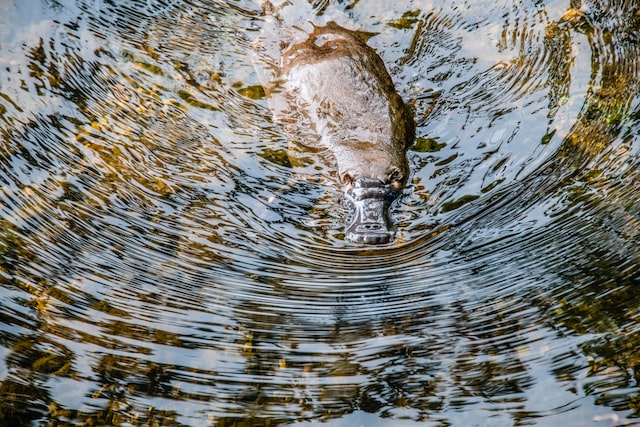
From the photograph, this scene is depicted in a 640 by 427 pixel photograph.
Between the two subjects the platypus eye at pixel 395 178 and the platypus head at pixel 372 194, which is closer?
the platypus head at pixel 372 194

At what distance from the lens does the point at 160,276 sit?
12.7ft

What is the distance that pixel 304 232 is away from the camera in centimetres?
422

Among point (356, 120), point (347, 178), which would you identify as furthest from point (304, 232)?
point (356, 120)

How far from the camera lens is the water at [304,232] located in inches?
131

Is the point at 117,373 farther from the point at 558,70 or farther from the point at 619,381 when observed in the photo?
the point at 558,70

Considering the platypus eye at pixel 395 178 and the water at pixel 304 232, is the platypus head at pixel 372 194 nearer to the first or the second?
the platypus eye at pixel 395 178

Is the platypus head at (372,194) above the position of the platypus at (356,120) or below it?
below

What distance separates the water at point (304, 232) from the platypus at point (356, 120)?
0.15 m

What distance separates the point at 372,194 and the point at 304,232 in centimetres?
56

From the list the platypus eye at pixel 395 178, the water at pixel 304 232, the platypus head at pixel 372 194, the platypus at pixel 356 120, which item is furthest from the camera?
the platypus eye at pixel 395 178

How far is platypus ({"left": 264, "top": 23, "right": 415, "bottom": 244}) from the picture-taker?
4348 mm

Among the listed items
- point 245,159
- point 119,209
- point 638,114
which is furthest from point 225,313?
point 638,114

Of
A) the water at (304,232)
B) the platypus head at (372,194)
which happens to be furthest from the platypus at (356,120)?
the water at (304,232)

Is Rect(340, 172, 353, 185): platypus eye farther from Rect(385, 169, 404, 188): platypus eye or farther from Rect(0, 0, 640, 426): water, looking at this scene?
Rect(385, 169, 404, 188): platypus eye
